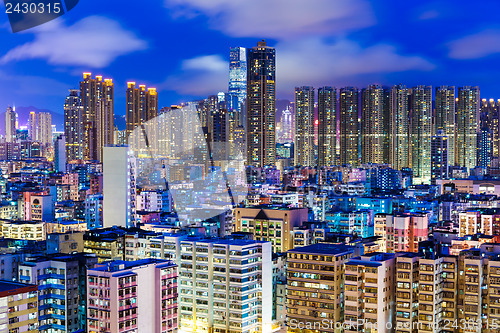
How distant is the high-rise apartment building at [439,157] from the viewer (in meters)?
24.0

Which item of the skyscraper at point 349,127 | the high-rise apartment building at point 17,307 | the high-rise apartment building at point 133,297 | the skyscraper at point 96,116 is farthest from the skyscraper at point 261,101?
the high-rise apartment building at point 17,307

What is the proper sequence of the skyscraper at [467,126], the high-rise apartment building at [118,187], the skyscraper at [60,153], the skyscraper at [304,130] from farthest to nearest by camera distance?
1. the skyscraper at [304,130]
2. the skyscraper at [467,126]
3. the skyscraper at [60,153]
4. the high-rise apartment building at [118,187]

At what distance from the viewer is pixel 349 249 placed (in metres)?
7.92

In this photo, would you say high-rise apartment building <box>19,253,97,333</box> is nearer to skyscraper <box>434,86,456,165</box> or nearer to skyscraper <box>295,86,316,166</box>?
skyscraper <box>295,86,316,166</box>

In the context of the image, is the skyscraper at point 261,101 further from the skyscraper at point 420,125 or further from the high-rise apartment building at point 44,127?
the high-rise apartment building at point 44,127

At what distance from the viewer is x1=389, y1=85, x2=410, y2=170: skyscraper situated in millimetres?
29406

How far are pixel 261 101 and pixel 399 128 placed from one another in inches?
255

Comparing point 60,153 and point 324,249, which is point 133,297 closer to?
point 324,249

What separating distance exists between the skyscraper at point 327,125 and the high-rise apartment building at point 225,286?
2267cm

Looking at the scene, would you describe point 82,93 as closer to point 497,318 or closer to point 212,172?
point 212,172

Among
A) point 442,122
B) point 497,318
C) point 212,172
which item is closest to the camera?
point 497,318

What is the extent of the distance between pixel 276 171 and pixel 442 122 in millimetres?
9863

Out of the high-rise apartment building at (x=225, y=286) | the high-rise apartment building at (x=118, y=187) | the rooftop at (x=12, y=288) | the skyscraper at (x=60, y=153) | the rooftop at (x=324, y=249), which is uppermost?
the skyscraper at (x=60, y=153)

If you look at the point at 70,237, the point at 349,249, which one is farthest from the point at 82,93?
the point at 349,249
